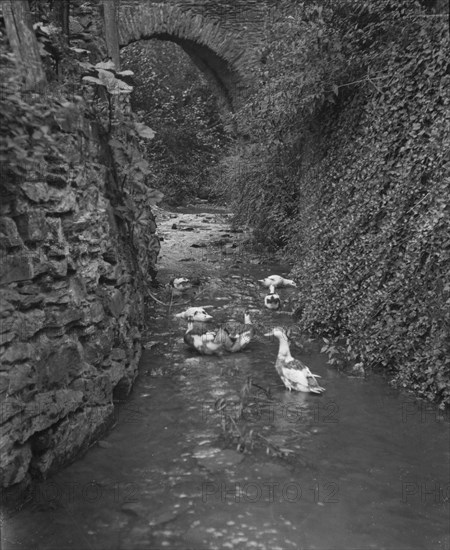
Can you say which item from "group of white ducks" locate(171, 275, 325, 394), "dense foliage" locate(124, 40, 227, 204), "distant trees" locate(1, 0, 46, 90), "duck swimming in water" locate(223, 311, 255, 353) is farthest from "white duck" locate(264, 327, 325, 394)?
"dense foliage" locate(124, 40, 227, 204)

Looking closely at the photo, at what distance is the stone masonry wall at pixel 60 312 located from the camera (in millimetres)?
3229

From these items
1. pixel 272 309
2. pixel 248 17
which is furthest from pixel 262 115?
pixel 248 17

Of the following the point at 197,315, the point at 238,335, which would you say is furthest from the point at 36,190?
the point at 197,315

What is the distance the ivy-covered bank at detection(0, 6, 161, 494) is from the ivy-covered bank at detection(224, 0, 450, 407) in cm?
224

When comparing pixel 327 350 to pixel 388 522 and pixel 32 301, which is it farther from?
pixel 32 301

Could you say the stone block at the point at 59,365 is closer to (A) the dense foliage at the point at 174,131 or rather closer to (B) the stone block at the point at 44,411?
(B) the stone block at the point at 44,411

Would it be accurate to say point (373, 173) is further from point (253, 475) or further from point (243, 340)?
point (253, 475)

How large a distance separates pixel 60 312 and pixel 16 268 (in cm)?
52

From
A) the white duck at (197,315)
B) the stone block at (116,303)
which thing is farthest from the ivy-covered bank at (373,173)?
the stone block at (116,303)

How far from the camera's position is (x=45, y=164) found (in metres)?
3.66

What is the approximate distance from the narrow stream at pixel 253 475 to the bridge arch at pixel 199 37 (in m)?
9.31

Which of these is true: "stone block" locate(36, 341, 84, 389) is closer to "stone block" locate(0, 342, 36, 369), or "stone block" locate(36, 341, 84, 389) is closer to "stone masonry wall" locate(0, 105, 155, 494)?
"stone masonry wall" locate(0, 105, 155, 494)

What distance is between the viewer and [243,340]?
5820mm

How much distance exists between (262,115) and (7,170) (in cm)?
524
